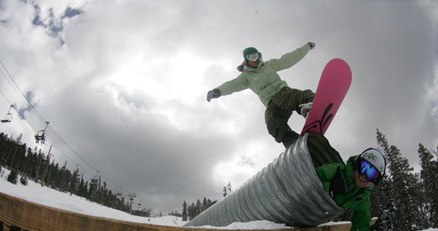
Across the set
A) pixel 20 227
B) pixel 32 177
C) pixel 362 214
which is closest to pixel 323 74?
pixel 362 214

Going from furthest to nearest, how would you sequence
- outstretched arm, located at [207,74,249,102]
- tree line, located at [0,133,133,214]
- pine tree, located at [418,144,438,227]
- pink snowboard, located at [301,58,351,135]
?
tree line, located at [0,133,133,214]
pine tree, located at [418,144,438,227]
outstretched arm, located at [207,74,249,102]
pink snowboard, located at [301,58,351,135]

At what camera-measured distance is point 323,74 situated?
14.3 feet

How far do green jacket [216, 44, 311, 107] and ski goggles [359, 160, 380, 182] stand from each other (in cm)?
259

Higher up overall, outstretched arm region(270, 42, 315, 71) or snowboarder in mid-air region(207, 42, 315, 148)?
outstretched arm region(270, 42, 315, 71)

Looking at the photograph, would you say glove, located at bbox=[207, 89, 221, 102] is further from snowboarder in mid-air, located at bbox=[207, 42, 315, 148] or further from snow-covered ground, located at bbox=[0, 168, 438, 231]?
snow-covered ground, located at bbox=[0, 168, 438, 231]

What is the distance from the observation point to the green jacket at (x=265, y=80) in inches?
215

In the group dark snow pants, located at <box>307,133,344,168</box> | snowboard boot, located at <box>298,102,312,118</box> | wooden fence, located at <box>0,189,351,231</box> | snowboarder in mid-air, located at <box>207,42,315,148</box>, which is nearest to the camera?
wooden fence, located at <box>0,189,351,231</box>

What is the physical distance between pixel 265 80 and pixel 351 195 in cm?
293

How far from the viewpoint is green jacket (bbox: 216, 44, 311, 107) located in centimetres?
545

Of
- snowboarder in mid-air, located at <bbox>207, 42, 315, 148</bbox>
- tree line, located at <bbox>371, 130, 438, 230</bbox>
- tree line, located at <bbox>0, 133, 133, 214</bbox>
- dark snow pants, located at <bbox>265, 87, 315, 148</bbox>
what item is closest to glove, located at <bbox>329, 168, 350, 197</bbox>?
snowboarder in mid-air, located at <bbox>207, 42, 315, 148</bbox>

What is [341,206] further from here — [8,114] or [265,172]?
[8,114]

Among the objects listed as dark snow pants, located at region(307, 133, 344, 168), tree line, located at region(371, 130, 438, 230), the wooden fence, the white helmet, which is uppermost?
tree line, located at region(371, 130, 438, 230)

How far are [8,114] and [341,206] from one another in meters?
43.1

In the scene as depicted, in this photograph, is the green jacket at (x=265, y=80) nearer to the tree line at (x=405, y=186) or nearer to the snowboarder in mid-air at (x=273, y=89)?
the snowboarder in mid-air at (x=273, y=89)
